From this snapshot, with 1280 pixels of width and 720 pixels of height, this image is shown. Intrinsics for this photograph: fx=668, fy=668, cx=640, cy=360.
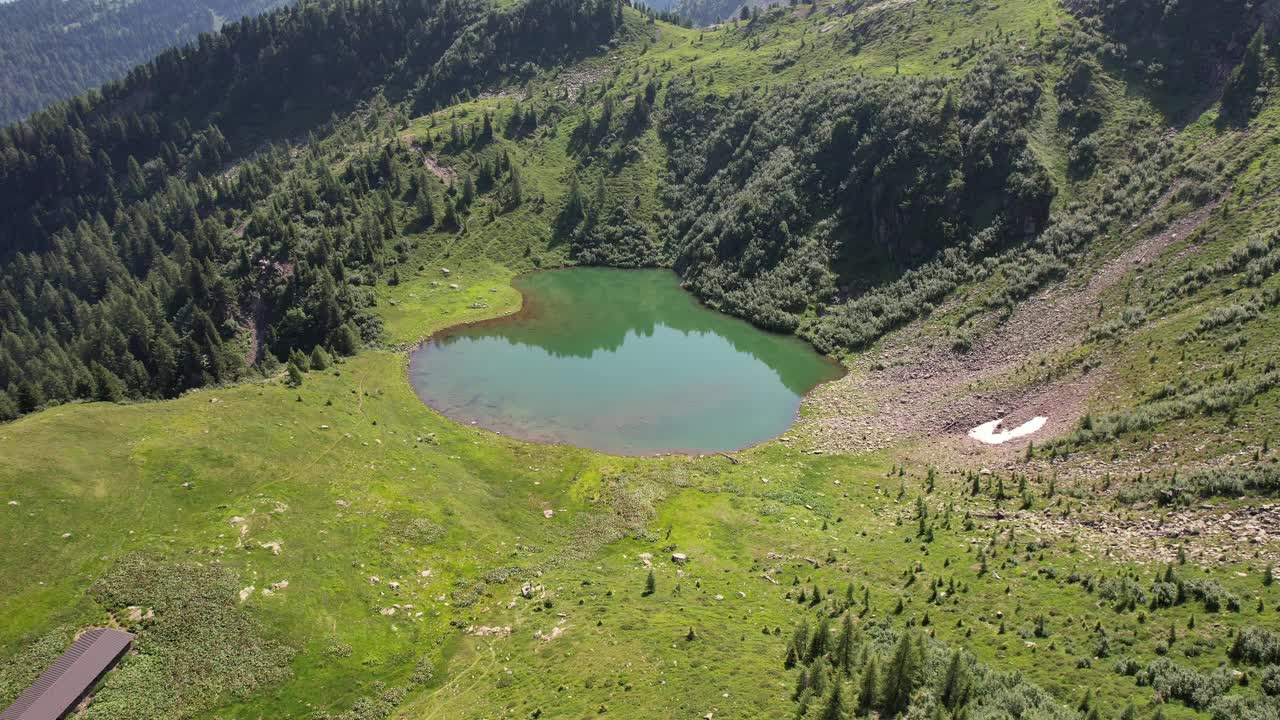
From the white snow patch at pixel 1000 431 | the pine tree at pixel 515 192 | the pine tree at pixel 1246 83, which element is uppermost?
the pine tree at pixel 515 192

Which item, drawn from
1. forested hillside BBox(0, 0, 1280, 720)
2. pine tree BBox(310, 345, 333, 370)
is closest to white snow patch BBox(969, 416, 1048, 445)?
forested hillside BBox(0, 0, 1280, 720)

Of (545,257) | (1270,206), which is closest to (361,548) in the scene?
(1270,206)

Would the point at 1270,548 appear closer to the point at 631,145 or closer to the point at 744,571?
the point at 744,571

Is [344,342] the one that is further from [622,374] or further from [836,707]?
[836,707]

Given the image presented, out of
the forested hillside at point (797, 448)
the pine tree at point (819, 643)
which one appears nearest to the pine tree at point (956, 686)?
the forested hillside at point (797, 448)

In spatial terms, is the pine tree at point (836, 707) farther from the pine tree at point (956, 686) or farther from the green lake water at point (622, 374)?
the green lake water at point (622, 374)

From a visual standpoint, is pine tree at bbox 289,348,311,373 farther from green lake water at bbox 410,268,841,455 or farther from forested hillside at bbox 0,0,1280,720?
green lake water at bbox 410,268,841,455
